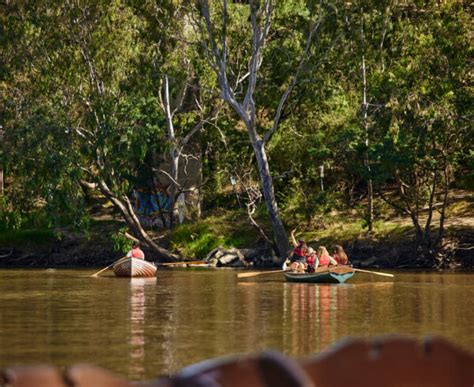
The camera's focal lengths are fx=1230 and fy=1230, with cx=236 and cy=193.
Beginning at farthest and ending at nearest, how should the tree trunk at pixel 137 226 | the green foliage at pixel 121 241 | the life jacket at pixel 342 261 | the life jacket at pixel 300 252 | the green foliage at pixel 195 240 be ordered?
the green foliage at pixel 195 240
the tree trunk at pixel 137 226
the green foliage at pixel 121 241
the life jacket at pixel 300 252
the life jacket at pixel 342 261

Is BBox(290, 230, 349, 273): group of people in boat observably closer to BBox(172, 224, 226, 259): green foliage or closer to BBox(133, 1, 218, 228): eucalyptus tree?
BBox(133, 1, 218, 228): eucalyptus tree

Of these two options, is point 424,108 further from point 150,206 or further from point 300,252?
point 150,206

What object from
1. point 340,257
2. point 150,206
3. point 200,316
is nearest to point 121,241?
point 150,206

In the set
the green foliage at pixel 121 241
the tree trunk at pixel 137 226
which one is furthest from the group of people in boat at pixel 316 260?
the tree trunk at pixel 137 226

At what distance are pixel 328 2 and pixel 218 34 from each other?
4.15m

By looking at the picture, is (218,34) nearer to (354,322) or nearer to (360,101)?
(360,101)

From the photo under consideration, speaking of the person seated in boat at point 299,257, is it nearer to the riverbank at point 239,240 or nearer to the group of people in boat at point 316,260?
the group of people in boat at point 316,260

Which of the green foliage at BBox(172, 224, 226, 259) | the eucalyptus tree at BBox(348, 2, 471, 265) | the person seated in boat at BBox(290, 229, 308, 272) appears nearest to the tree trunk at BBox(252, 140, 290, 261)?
the green foliage at BBox(172, 224, 226, 259)

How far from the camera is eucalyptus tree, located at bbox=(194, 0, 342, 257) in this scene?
43.4 meters

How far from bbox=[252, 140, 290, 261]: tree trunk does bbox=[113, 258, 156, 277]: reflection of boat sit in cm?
654

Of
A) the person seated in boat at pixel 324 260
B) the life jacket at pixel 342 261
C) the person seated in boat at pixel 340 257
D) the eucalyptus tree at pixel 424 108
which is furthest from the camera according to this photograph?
the eucalyptus tree at pixel 424 108

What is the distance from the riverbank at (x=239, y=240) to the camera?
43.2 m

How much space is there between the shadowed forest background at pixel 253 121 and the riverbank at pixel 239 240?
0.09 m

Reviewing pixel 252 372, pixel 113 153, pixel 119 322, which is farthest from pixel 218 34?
pixel 252 372
